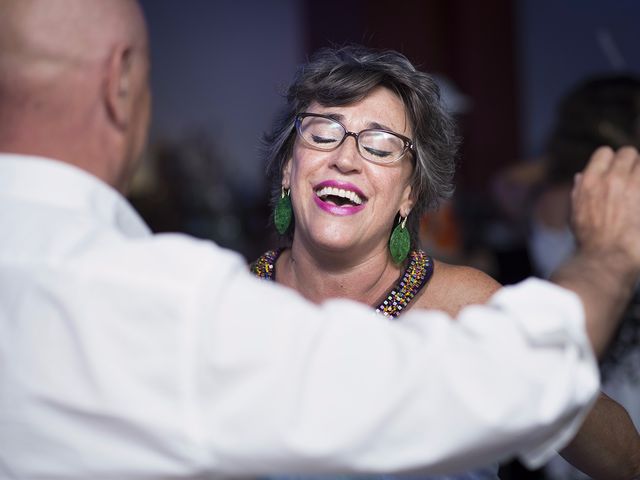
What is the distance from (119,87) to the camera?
1.21 metres

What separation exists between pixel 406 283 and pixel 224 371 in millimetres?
1220

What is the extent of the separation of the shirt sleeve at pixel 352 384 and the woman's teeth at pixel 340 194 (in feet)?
3.47

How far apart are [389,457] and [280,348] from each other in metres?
0.20

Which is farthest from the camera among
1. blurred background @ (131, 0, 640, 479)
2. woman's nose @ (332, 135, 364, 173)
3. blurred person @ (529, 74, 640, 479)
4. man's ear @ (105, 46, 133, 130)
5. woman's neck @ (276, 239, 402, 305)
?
blurred background @ (131, 0, 640, 479)

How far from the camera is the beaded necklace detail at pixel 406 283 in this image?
221 cm

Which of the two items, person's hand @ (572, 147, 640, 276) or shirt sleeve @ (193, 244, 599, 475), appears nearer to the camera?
shirt sleeve @ (193, 244, 599, 475)

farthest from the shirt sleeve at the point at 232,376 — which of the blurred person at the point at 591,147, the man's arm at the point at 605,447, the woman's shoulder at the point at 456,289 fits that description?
the blurred person at the point at 591,147

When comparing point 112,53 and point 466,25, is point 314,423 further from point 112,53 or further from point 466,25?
point 466,25

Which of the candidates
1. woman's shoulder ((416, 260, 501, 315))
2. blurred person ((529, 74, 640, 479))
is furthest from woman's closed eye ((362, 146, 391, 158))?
blurred person ((529, 74, 640, 479))

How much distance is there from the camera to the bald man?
42.7 inches

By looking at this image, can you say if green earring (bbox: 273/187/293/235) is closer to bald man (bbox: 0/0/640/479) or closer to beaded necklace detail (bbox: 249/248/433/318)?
beaded necklace detail (bbox: 249/248/433/318)

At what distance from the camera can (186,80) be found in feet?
23.2

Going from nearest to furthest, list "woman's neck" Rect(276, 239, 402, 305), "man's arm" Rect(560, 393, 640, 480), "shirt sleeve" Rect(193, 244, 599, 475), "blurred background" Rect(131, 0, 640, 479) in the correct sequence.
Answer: "shirt sleeve" Rect(193, 244, 599, 475) < "man's arm" Rect(560, 393, 640, 480) < "woman's neck" Rect(276, 239, 402, 305) < "blurred background" Rect(131, 0, 640, 479)

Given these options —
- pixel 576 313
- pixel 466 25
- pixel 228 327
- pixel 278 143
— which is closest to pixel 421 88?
pixel 278 143
